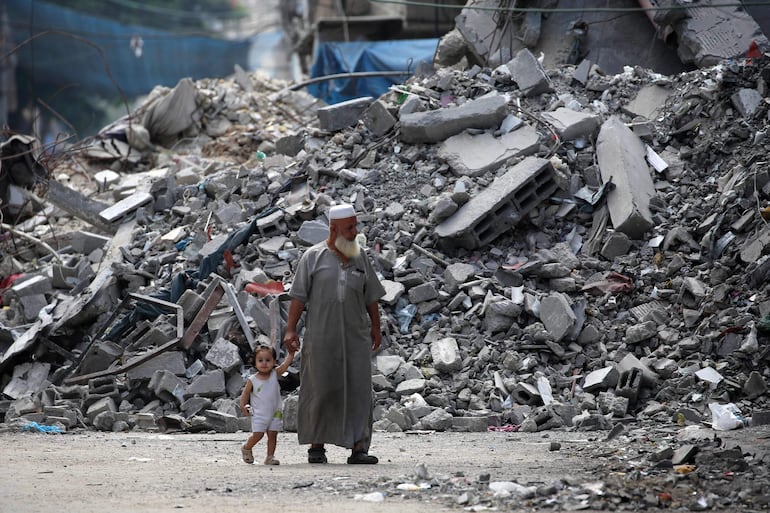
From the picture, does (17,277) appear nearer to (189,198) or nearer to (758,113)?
(189,198)

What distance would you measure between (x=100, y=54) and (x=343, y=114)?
12005 millimetres

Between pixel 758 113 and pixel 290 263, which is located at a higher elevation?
pixel 758 113

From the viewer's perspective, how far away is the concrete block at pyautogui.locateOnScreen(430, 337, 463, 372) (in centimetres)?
874

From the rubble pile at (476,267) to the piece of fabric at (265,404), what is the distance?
2225 millimetres

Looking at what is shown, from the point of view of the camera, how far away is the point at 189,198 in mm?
12227

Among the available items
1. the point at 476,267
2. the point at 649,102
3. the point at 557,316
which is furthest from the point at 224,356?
the point at 649,102

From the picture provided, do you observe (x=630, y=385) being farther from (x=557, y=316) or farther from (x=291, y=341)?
(x=291, y=341)

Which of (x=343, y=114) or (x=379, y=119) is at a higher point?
(x=343, y=114)

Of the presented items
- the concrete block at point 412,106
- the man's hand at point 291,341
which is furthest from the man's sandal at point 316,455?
the concrete block at point 412,106

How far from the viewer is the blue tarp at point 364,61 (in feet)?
→ 65.5

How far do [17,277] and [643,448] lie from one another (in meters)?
8.11

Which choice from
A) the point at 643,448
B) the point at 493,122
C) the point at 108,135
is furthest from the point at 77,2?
the point at 643,448

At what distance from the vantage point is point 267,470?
577 centimetres

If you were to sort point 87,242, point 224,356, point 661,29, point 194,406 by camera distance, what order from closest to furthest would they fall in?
1. point 194,406
2. point 224,356
3. point 87,242
4. point 661,29
